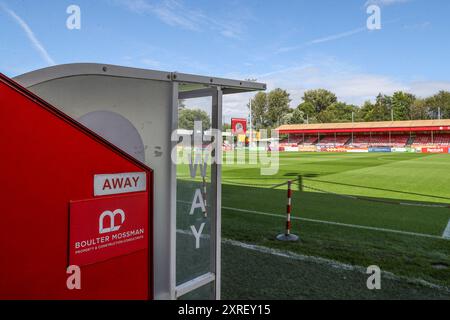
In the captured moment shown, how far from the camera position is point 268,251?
6.09 meters

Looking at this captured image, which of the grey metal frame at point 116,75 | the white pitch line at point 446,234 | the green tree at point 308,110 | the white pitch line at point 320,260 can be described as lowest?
the white pitch line at point 320,260

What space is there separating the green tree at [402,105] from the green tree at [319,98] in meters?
21.7

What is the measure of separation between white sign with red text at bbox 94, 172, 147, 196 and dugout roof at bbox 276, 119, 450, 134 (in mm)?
Answer: 63067

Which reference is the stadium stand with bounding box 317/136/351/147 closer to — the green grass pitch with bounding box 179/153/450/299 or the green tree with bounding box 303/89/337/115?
the green tree with bounding box 303/89/337/115

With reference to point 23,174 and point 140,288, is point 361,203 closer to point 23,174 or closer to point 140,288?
point 140,288

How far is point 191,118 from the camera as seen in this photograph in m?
3.59

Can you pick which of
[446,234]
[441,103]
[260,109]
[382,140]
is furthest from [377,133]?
[446,234]

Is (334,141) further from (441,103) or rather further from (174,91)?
(174,91)

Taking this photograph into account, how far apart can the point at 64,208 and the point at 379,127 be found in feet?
212

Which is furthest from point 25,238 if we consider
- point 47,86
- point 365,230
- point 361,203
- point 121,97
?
point 361,203

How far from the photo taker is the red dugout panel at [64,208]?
2127 mm

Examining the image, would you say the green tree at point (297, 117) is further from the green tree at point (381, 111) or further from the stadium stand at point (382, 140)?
the stadium stand at point (382, 140)

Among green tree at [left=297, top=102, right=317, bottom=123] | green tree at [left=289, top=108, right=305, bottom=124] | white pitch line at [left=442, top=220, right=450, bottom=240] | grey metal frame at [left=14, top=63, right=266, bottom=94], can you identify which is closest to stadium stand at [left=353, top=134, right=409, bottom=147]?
green tree at [left=289, top=108, right=305, bottom=124]

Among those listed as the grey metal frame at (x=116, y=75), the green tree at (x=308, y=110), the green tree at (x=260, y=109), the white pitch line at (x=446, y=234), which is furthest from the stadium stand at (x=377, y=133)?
the grey metal frame at (x=116, y=75)
